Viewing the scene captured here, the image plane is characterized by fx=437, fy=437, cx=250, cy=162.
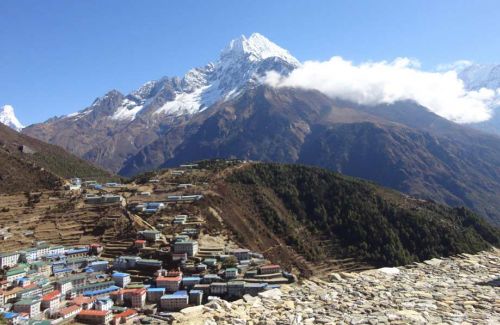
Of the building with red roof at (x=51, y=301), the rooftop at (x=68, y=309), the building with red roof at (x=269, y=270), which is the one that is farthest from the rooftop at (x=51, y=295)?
the building with red roof at (x=269, y=270)

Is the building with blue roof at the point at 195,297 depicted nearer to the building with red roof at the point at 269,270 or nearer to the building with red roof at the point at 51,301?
the building with red roof at the point at 269,270

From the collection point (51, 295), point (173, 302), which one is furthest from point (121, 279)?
point (173, 302)

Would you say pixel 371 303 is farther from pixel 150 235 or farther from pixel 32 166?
pixel 32 166

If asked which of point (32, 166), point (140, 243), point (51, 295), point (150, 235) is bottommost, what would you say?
point (51, 295)

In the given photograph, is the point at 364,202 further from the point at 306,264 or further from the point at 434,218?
the point at 306,264

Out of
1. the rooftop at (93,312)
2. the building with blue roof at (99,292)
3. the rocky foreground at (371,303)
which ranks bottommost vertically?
the rooftop at (93,312)

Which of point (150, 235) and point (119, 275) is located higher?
point (150, 235)

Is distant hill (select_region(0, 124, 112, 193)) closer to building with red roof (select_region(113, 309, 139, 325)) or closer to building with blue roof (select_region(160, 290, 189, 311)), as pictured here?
building with blue roof (select_region(160, 290, 189, 311))
